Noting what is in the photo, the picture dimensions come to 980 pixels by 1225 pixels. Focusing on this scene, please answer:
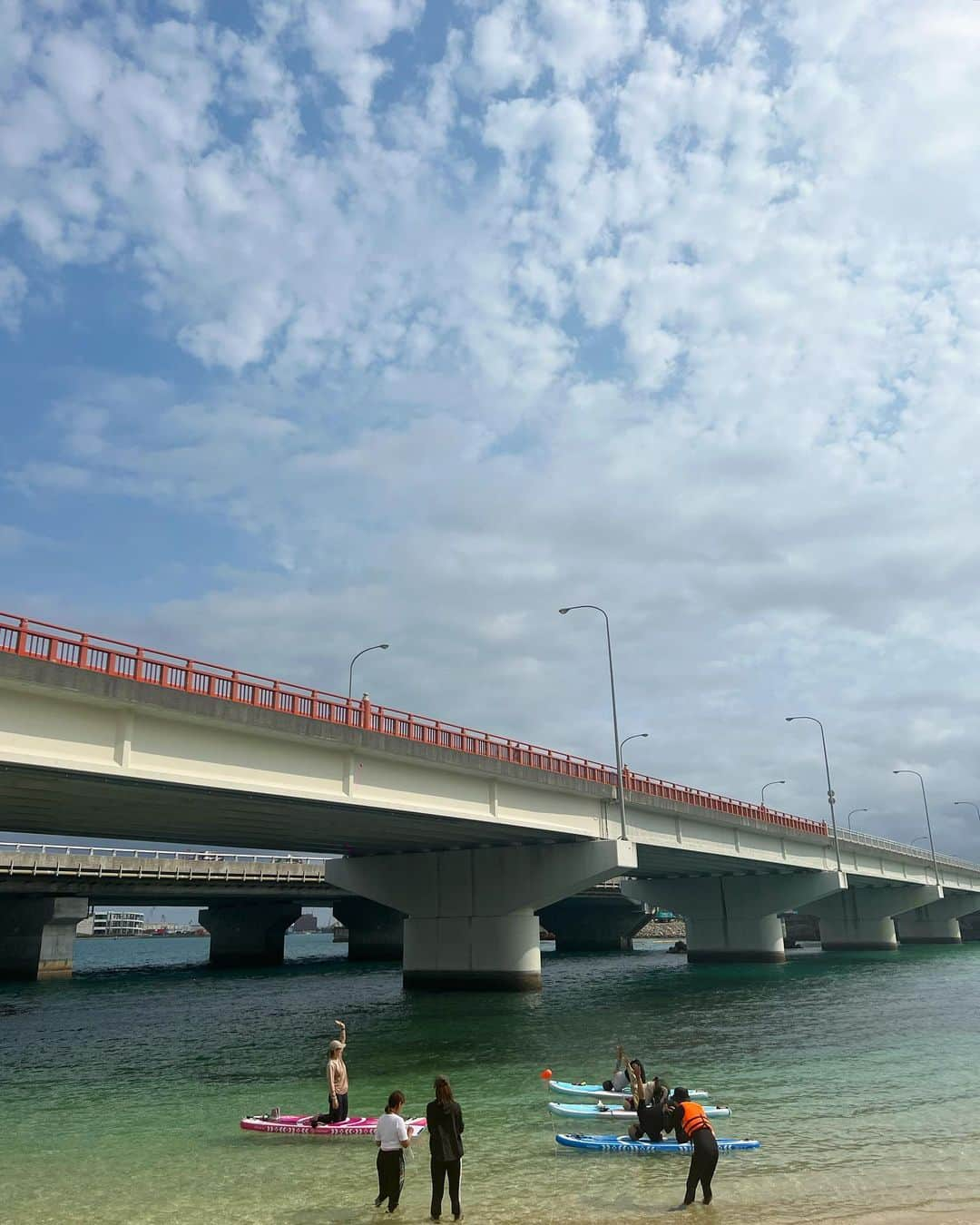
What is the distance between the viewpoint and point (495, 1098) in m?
21.3

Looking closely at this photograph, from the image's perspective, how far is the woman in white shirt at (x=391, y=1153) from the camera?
1258 centimetres

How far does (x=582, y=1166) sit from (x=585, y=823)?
103ft

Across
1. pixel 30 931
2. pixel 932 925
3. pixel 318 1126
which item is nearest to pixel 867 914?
pixel 932 925

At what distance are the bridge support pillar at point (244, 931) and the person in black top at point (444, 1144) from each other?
87.9 metres

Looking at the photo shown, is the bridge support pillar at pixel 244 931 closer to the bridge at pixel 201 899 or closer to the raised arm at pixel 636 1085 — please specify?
the bridge at pixel 201 899

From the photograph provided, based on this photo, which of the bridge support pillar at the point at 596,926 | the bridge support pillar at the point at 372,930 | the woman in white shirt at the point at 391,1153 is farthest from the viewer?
the bridge support pillar at the point at 596,926

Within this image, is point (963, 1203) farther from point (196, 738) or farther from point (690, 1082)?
point (196, 738)

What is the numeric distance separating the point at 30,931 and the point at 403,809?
50872 mm


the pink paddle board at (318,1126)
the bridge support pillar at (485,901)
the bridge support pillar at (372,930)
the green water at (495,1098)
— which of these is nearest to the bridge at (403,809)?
the bridge support pillar at (485,901)

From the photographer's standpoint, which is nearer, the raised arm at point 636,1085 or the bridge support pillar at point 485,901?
the raised arm at point 636,1085

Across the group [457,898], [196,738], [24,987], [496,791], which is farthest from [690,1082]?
[24,987]

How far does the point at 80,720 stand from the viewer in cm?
2464

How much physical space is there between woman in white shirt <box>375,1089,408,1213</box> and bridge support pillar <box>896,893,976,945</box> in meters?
122

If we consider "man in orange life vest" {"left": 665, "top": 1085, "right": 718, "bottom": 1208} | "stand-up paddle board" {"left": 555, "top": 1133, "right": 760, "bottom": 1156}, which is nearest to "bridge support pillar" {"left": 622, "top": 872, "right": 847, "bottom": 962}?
"stand-up paddle board" {"left": 555, "top": 1133, "right": 760, "bottom": 1156}
